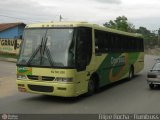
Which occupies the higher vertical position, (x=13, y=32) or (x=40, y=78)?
(x=13, y=32)

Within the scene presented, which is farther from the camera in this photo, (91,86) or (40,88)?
(91,86)

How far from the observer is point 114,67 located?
714 inches

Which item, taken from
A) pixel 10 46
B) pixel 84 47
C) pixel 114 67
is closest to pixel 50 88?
pixel 84 47

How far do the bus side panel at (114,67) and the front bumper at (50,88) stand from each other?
10.2 feet

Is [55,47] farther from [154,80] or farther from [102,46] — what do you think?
[154,80]

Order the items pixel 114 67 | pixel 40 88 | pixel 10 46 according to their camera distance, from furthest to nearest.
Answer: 1. pixel 10 46
2. pixel 114 67
3. pixel 40 88

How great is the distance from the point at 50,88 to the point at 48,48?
1.43 m

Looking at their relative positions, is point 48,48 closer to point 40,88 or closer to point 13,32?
point 40,88

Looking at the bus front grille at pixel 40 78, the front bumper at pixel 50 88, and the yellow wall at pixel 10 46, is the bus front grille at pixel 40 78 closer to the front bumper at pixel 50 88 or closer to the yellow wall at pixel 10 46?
the front bumper at pixel 50 88

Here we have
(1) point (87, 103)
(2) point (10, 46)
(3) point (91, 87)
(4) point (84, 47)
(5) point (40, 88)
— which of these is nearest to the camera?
(5) point (40, 88)

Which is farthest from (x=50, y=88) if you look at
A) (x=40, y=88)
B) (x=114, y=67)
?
(x=114, y=67)

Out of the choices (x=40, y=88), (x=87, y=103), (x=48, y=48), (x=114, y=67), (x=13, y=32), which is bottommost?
(x=87, y=103)

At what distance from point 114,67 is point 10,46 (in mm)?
23238

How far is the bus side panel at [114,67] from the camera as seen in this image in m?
16.2
